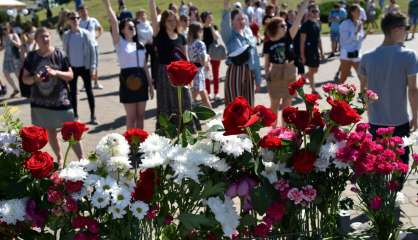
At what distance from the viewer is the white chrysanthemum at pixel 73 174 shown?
2641mm

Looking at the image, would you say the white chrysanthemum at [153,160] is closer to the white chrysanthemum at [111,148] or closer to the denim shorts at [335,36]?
the white chrysanthemum at [111,148]

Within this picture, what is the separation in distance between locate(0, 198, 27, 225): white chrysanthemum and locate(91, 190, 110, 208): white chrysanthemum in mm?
352

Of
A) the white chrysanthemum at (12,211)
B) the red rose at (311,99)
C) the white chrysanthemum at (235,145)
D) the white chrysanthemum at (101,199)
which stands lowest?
the white chrysanthemum at (12,211)

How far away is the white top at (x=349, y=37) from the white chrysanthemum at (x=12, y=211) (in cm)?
858

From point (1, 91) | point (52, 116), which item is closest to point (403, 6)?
point (1, 91)

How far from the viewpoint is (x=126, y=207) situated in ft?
8.70

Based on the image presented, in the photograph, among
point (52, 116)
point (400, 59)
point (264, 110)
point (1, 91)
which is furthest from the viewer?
point (1, 91)

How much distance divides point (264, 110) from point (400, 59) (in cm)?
241

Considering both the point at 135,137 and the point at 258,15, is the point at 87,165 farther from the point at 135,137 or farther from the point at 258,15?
the point at 258,15

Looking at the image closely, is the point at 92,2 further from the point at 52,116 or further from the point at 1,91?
the point at 52,116

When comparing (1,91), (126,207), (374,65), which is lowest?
(1,91)

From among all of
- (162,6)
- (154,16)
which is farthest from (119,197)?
(162,6)

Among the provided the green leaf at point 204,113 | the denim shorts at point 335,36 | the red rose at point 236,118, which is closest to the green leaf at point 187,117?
the green leaf at point 204,113

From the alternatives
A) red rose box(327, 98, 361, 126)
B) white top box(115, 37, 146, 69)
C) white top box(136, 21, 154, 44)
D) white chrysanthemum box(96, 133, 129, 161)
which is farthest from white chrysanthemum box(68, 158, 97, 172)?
white top box(136, 21, 154, 44)
